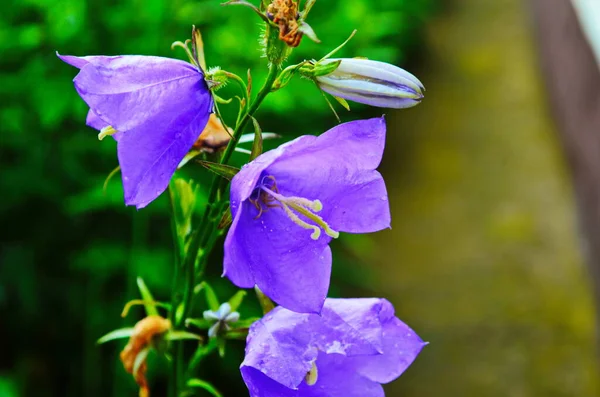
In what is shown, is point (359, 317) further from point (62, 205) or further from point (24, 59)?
point (24, 59)

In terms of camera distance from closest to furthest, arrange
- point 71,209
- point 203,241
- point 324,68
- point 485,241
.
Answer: point 324,68, point 203,241, point 71,209, point 485,241

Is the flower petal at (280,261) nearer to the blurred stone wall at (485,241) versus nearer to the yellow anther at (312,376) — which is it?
the yellow anther at (312,376)

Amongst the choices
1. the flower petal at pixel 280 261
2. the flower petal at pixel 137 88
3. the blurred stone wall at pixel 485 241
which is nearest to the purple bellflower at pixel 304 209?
the flower petal at pixel 280 261

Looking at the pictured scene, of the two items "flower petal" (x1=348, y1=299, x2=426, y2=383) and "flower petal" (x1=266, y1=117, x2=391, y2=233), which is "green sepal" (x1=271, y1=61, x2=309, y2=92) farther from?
"flower petal" (x1=348, y1=299, x2=426, y2=383)

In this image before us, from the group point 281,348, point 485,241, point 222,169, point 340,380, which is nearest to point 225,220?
point 222,169

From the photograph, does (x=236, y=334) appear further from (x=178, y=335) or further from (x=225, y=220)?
(x=225, y=220)
